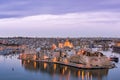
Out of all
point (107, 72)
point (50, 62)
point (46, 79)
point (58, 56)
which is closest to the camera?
point (46, 79)

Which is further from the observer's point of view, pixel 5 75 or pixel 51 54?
pixel 51 54

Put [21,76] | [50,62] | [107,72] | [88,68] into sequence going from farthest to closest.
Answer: [50,62], [88,68], [107,72], [21,76]

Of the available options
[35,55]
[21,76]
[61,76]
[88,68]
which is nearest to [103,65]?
[88,68]

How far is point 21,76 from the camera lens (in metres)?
17.3

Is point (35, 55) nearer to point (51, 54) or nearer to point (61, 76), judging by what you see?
point (51, 54)

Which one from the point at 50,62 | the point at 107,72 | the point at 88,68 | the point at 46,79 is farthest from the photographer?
the point at 50,62

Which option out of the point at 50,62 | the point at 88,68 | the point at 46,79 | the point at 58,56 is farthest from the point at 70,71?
the point at 58,56

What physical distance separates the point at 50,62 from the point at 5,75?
22.6ft

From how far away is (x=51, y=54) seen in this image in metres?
26.8

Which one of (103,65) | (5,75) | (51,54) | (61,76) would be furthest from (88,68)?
(51,54)

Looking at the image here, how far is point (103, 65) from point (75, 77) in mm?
4434

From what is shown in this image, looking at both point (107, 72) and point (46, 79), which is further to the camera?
point (107, 72)

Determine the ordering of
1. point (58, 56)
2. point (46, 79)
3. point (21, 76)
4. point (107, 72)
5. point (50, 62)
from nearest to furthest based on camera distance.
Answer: point (46, 79)
point (21, 76)
point (107, 72)
point (50, 62)
point (58, 56)

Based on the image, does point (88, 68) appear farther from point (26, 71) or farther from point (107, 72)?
point (26, 71)
